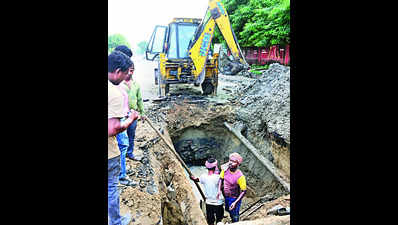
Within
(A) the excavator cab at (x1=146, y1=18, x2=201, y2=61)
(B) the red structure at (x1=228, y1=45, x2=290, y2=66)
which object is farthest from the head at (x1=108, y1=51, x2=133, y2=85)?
(B) the red structure at (x1=228, y1=45, x2=290, y2=66)

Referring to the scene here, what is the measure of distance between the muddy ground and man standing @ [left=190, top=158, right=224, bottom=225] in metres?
0.17

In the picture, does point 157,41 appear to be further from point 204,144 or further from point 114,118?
point 114,118

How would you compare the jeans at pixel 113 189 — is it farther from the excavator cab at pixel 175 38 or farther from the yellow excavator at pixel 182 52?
the excavator cab at pixel 175 38

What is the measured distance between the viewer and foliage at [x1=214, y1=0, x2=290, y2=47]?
8.68 meters

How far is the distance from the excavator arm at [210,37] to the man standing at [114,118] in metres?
3.66

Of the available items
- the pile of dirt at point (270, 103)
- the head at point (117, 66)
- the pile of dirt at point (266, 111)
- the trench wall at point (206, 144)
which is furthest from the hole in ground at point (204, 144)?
the head at point (117, 66)

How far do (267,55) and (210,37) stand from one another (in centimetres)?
496

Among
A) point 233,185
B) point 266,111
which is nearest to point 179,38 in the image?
point 266,111
